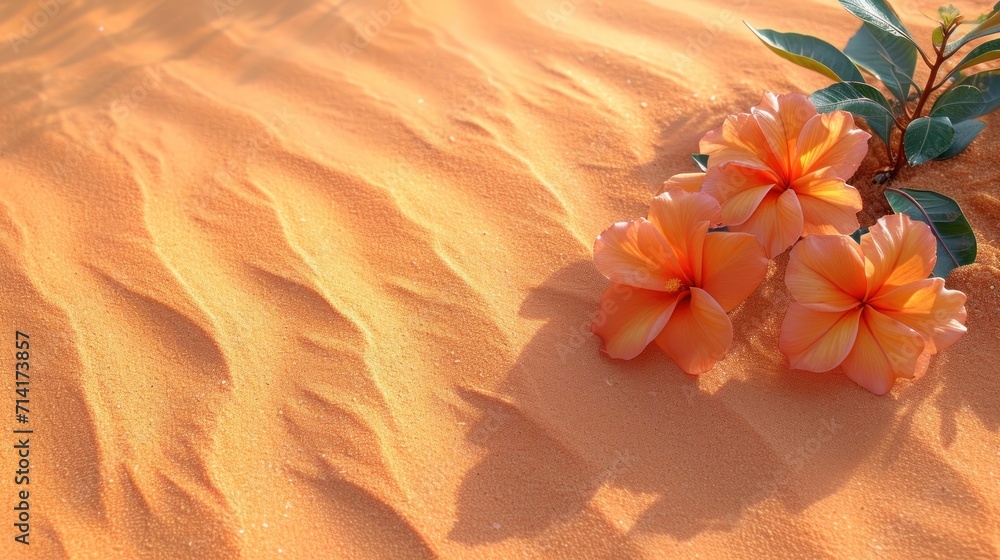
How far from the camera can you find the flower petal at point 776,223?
1.63 metres

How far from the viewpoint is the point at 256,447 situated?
1.58 metres

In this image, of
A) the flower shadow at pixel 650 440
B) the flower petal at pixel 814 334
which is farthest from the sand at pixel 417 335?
A: the flower petal at pixel 814 334

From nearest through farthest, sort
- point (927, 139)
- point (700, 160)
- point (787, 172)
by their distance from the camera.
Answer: point (787, 172)
point (927, 139)
point (700, 160)

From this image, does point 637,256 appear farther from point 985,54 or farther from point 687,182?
point 985,54

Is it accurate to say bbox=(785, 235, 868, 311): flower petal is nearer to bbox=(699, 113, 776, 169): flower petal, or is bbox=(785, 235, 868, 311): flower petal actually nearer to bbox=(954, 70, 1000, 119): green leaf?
bbox=(699, 113, 776, 169): flower petal

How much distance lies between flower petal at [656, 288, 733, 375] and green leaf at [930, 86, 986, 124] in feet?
3.12

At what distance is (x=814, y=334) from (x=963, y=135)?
89 cm

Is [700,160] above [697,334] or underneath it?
above

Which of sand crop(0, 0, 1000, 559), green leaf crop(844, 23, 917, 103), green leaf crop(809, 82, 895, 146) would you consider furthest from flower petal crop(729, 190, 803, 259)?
green leaf crop(844, 23, 917, 103)

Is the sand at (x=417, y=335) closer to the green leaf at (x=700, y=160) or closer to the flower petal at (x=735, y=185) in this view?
the green leaf at (x=700, y=160)

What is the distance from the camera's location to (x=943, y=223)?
70.4 inches

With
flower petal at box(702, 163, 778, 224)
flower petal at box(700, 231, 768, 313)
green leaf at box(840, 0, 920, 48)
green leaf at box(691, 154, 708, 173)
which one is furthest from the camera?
green leaf at box(691, 154, 708, 173)

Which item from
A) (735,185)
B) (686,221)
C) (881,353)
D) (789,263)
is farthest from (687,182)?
(881,353)

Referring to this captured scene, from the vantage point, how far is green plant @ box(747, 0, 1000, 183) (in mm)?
1808
